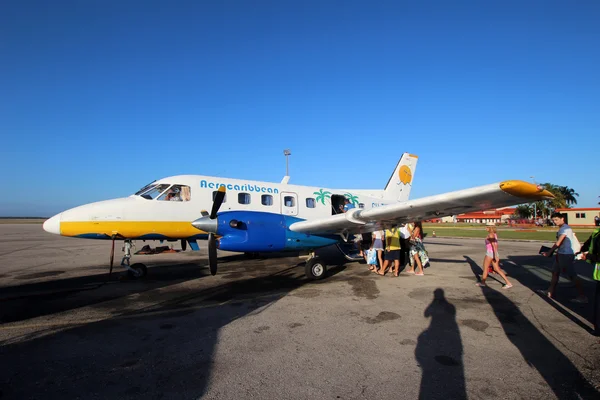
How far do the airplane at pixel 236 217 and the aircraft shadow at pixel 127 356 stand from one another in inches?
97.3

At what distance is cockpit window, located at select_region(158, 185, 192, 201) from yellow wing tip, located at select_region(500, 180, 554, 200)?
29.4ft

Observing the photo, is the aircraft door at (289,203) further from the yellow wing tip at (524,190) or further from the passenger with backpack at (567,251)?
the passenger with backpack at (567,251)

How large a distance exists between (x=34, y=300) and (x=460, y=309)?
9732 millimetres

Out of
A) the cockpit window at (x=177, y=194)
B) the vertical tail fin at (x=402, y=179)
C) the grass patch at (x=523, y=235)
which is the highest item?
the vertical tail fin at (x=402, y=179)

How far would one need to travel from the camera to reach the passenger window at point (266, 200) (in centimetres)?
1145

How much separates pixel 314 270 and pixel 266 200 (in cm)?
312

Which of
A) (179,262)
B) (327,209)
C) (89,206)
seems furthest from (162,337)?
(179,262)

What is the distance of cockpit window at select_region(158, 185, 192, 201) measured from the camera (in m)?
10.5

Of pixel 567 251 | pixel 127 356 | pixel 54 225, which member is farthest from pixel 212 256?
pixel 567 251

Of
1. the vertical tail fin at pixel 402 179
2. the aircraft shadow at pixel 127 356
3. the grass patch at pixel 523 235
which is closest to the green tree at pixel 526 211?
the grass patch at pixel 523 235

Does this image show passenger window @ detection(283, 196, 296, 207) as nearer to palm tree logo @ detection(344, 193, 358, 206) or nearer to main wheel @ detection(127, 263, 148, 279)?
palm tree logo @ detection(344, 193, 358, 206)

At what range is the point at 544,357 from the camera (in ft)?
14.2

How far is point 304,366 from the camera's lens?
4.11 metres

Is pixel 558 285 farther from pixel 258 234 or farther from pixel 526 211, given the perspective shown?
Result: pixel 526 211
